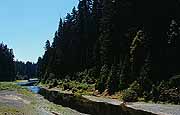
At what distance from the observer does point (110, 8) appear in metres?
79.3

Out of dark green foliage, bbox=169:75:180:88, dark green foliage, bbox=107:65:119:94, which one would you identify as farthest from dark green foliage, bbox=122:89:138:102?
dark green foliage, bbox=107:65:119:94

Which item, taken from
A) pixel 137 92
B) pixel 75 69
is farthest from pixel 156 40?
pixel 75 69

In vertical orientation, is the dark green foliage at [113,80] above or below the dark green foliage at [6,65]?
below

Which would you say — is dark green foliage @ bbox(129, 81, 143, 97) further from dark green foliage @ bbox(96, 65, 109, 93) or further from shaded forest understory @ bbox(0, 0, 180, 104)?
dark green foliage @ bbox(96, 65, 109, 93)

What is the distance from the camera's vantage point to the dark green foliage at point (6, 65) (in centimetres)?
16900

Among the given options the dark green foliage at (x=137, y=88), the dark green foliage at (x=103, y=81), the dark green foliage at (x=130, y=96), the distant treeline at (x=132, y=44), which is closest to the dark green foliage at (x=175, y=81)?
the distant treeline at (x=132, y=44)

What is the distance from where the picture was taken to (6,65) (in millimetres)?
170750

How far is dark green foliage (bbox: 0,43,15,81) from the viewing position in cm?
16900

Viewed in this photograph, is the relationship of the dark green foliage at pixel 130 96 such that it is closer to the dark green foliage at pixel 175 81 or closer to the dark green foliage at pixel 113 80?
the dark green foliage at pixel 175 81

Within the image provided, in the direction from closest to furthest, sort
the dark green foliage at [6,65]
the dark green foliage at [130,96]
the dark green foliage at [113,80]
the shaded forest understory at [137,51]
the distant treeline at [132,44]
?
1. the dark green foliage at [130,96]
2. the shaded forest understory at [137,51]
3. the distant treeline at [132,44]
4. the dark green foliage at [113,80]
5. the dark green foliage at [6,65]

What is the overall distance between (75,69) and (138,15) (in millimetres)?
45236

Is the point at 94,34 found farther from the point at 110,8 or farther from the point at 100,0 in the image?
the point at 110,8

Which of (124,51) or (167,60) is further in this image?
(124,51)

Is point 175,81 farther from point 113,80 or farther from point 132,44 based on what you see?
point 113,80
